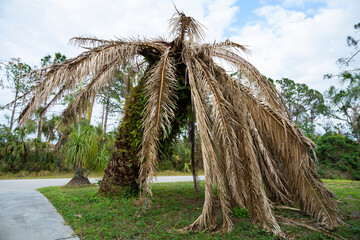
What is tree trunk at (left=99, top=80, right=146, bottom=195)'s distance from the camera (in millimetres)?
5332

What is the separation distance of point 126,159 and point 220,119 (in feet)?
9.56

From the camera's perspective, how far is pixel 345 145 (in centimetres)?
1599

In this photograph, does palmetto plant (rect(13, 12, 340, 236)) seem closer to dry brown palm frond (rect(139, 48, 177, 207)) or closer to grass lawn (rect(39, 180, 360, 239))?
dry brown palm frond (rect(139, 48, 177, 207))

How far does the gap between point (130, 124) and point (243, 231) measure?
12.0ft

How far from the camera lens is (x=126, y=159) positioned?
5.46 meters

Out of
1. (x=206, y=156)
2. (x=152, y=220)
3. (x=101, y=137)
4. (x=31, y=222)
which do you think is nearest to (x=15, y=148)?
(x=101, y=137)

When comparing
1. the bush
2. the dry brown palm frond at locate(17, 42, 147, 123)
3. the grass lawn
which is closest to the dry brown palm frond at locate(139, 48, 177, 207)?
the grass lawn

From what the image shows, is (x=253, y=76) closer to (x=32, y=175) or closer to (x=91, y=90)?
(x=91, y=90)

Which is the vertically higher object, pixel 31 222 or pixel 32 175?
pixel 31 222

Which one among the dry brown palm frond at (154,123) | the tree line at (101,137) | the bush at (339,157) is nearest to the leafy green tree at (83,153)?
the tree line at (101,137)

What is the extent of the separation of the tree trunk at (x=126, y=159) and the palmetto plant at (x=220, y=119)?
2.73ft

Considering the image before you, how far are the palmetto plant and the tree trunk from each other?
0.83 metres

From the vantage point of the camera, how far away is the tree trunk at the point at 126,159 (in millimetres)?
5332

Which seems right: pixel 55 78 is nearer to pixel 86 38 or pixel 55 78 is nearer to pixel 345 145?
pixel 86 38
